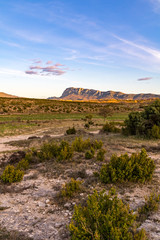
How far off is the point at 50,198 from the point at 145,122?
1084cm

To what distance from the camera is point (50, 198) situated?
5.24m

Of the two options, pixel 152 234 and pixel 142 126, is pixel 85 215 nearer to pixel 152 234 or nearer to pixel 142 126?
pixel 152 234

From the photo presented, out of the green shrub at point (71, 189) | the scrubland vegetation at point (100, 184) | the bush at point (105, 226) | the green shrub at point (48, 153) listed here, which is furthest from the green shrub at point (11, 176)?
the bush at point (105, 226)

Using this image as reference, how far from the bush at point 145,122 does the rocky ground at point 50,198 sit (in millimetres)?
5728

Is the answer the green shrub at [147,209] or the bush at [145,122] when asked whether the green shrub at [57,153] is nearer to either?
the green shrub at [147,209]

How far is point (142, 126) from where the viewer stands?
1378 centimetres

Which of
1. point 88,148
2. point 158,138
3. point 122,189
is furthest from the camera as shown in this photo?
point 158,138

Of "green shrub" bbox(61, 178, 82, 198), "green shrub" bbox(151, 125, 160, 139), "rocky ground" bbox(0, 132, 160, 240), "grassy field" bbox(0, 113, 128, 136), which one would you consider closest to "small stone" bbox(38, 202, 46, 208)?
"rocky ground" bbox(0, 132, 160, 240)

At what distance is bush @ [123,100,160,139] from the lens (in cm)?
1383

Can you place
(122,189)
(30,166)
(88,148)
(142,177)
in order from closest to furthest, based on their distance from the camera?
(122,189) < (142,177) < (30,166) < (88,148)

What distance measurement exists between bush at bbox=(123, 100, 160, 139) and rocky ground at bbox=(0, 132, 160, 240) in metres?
5.73

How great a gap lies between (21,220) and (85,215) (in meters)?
1.75

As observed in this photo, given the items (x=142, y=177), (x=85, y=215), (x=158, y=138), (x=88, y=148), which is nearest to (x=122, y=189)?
A: (x=142, y=177)

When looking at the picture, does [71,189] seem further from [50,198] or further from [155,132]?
[155,132]
